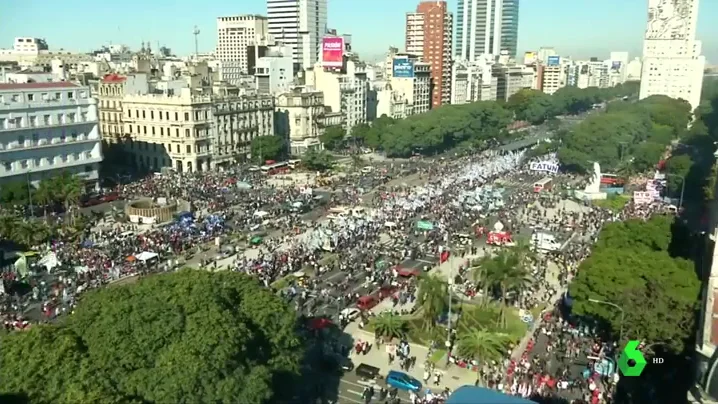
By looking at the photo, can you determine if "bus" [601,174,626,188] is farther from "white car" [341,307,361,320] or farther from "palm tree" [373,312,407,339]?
"palm tree" [373,312,407,339]

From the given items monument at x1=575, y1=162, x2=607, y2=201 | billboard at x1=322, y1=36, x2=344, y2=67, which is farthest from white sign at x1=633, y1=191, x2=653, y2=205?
billboard at x1=322, y1=36, x2=344, y2=67

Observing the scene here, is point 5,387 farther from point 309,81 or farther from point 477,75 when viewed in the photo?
point 477,75

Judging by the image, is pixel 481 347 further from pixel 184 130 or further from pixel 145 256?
pixel 184 130

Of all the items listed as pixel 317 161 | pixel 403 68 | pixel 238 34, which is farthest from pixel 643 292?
pixel 238 34

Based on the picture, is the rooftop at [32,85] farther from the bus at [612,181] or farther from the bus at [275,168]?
the bus at [612,181]

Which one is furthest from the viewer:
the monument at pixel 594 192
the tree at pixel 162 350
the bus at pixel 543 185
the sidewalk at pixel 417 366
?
the bus at pixel 543 185

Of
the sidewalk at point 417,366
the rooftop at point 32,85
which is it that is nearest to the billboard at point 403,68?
the rooftop at point 32,85
